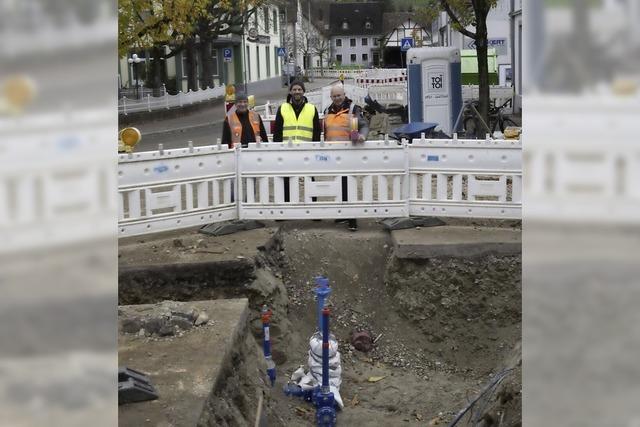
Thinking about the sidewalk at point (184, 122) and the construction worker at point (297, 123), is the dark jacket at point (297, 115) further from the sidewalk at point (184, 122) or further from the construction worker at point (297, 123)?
the sidewalk at point (184, 122)

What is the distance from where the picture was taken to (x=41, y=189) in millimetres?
1992

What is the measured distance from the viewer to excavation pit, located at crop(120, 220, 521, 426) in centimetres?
794

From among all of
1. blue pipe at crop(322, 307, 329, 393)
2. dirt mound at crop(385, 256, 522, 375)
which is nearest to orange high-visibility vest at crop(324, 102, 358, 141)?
dirt mound at crop(385, 256, 522, 375)

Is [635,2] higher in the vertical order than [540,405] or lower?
higher

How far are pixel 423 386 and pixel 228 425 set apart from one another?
2956mm

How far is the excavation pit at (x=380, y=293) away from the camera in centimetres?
794

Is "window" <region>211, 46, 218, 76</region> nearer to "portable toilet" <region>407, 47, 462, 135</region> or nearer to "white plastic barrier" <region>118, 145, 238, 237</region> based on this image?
"portable toilet" <region>407, 47, 462, 135</region>

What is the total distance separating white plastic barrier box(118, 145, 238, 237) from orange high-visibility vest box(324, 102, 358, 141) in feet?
3.72

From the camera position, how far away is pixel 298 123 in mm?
9703

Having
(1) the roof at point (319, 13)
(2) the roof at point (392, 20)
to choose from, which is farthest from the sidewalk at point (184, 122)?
(2) the roof at point (392, 20)

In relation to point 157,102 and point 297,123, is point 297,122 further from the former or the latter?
point 157,102

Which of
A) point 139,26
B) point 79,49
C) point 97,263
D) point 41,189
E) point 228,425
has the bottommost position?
point 228,425

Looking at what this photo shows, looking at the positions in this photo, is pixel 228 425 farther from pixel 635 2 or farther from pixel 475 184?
pixel 475 184

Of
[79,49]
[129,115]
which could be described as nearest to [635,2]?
[79,49]
